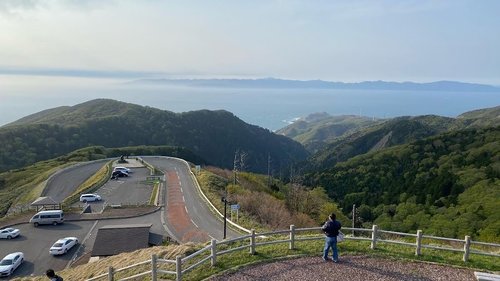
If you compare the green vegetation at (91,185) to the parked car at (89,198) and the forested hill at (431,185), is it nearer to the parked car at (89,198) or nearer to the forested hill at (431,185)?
the parked car at (89,198)

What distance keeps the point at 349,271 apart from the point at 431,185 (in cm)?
7400

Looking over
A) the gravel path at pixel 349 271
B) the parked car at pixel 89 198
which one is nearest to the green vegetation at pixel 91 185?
the parked car at pixel 89 198

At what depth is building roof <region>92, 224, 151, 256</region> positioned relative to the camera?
2794 cm

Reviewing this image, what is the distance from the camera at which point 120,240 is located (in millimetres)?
29047

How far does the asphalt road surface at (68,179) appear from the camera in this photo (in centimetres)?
5288

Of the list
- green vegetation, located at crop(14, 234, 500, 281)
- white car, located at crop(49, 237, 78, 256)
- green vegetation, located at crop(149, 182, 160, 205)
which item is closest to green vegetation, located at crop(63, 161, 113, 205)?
green vegetation, located at crop(149, 182, 160, 205)

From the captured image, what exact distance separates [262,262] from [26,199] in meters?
47.8

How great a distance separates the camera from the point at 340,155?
183 metres

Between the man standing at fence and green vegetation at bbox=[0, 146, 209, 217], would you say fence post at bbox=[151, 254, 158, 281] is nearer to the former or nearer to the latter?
the man standing at fence

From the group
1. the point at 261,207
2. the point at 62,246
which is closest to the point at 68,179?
the point at 62,246

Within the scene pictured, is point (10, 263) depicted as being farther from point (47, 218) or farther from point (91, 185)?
point (91, 185)

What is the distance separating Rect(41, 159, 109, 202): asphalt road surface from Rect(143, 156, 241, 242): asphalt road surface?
12.9 meters

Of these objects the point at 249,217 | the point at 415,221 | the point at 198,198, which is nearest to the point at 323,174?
the point at 415,221

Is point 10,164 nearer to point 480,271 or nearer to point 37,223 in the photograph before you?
point 37,223
